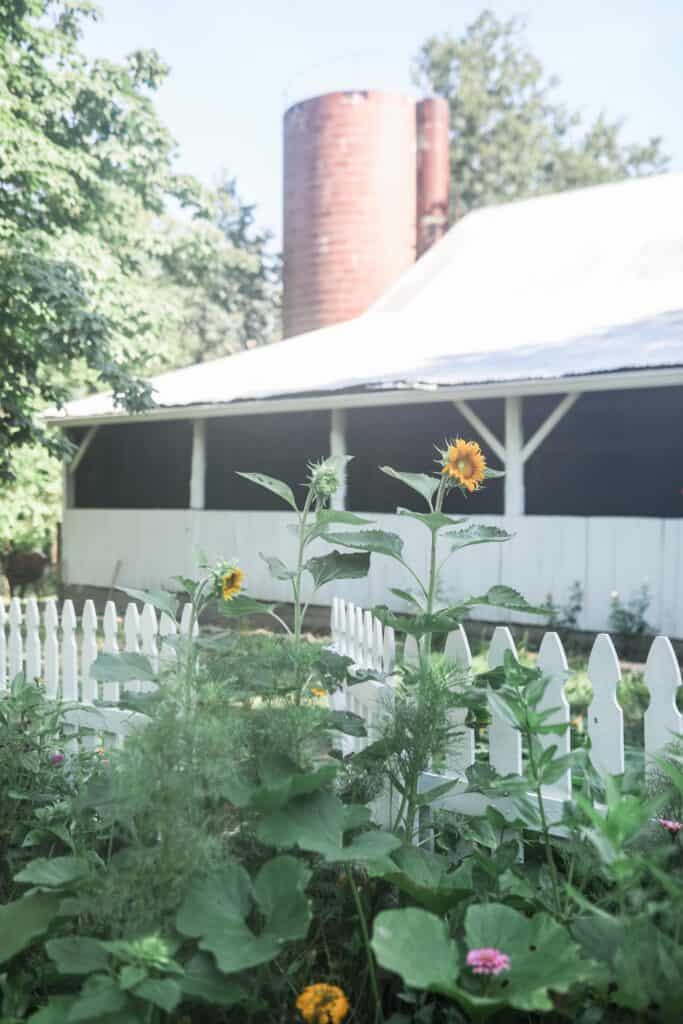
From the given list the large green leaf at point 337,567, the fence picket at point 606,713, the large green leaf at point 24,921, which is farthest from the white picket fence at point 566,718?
the large green leaf at point 24,921

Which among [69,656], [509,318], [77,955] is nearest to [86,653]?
[69,656]

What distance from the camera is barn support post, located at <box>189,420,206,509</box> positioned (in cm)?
1394

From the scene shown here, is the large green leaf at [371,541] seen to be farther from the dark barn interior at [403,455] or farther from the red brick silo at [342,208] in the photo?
the red brick silo at [342,208]

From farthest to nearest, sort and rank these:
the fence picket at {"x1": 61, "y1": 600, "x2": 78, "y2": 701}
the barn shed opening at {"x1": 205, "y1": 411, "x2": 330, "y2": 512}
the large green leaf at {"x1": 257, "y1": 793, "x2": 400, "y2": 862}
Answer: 1. the barn shed opening at {"x1": 205, "y1": 411, "x2": 330, "y2": 512}
2. the fence picket at {"x1": 61, "y1": 600, "x2": 78, "y2": 701}
3. the large green leaf at {"x1": 257, "y1": 793, "x2": 400, "y2": 862}

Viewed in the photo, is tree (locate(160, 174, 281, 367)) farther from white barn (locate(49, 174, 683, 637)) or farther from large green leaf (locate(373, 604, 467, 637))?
large green leaf (locate(373, 604, 467, 637))

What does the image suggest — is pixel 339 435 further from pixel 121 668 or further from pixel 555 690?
pixel 121 668

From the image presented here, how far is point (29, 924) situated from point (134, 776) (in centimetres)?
48

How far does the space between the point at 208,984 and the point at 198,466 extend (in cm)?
1238

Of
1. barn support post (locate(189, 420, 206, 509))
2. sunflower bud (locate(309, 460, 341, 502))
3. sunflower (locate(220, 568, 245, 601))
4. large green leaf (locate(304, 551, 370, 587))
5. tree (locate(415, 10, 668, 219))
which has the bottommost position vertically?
sunflower (locate(220, 568, 245, 601))

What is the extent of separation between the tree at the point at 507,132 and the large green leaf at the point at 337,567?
109ft

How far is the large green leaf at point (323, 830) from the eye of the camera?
1.91 m

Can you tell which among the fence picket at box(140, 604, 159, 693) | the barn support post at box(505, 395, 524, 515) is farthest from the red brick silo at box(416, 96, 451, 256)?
the fence picket at box(140, 604, 159, 693)

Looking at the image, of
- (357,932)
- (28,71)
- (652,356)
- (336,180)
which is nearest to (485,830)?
(357,932)

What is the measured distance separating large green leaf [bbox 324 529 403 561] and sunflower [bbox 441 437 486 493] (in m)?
0.23
